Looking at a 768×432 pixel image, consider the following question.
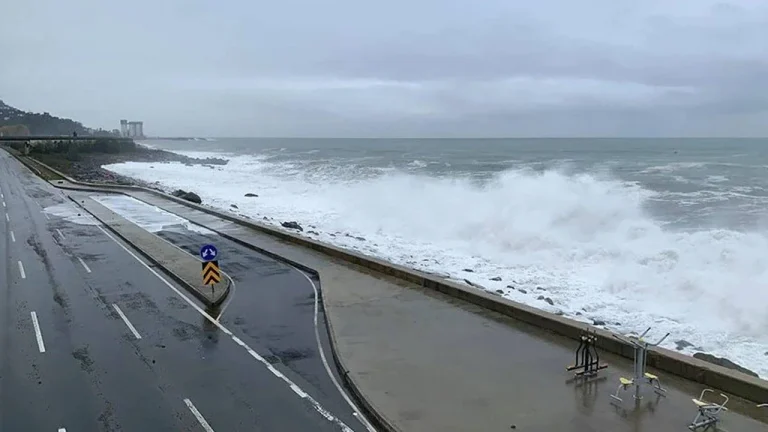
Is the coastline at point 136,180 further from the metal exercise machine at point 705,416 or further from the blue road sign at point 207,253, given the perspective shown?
the blue road sign at point 207,253

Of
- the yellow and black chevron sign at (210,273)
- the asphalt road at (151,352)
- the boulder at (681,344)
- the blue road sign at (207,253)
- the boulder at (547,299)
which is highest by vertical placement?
the blue road sign at (207,253)

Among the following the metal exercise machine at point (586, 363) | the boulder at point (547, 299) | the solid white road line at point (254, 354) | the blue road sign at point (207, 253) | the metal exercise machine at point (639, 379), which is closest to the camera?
the solid white road line at point (254, 354)

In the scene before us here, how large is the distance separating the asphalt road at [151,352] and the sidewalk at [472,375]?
0.78 metres

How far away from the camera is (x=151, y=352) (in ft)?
35.6

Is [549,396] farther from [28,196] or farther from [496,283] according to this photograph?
[28,196]

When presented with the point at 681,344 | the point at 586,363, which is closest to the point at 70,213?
the point at 586,363

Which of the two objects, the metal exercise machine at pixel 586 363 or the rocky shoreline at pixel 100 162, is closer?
the metal exercise machine at pixel 586 363

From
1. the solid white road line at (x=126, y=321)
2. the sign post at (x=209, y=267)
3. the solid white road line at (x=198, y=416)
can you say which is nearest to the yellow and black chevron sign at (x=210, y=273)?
the sign post at (x=209, y=267)

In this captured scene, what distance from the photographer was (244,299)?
14.6 metres

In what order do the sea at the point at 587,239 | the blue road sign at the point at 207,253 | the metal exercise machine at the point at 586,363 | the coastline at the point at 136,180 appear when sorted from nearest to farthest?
the metal exercise machine at the point at 586,363 < the coastline at the point at 136,180 < the blue road sign at the point at 207,253 < the sea at the point at 587,239

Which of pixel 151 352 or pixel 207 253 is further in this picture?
pixel 207 253

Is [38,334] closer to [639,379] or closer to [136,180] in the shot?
[639,379]

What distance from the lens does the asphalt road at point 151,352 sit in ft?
27.6

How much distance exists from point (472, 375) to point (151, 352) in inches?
239
